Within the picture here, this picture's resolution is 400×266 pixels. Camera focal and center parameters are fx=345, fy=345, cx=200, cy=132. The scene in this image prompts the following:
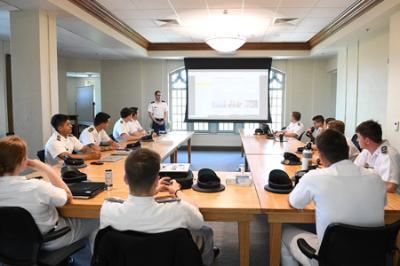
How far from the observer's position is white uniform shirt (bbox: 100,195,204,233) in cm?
153

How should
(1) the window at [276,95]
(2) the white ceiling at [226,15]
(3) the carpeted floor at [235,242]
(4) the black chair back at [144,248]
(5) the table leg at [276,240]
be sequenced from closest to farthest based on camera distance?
(4) the black chair back at [144,248] → (5) the table leg at [276,240] → (3) the carpeted floor at [235,242] → (2) the white ceiling at [226,15] → (1) the window at [276,95]

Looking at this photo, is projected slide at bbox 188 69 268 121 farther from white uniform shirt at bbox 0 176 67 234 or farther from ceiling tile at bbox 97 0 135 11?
Answer: white uniform shirt at bbox 0 176 67 234

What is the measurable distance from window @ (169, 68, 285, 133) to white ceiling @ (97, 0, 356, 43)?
225cm

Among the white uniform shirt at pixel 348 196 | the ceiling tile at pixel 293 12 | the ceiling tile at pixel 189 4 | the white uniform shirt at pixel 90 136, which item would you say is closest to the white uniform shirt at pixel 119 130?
the white uniform shirt at pixel 90 136

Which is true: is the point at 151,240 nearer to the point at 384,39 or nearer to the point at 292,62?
the point at 384,39

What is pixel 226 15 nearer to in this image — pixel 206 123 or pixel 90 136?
pixel 90 136

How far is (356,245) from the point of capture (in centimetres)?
168

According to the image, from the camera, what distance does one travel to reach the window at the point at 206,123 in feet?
30.7

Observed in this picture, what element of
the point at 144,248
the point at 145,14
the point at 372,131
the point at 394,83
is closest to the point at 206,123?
the point at 145,14

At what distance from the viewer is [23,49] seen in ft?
14.0

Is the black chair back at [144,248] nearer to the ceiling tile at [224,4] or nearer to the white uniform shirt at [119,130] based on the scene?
the ceiling tile at [224,4]

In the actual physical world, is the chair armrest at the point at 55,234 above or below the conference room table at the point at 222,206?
below

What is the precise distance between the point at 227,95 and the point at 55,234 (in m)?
7.35

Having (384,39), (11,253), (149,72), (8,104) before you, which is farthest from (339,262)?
(149,72)
